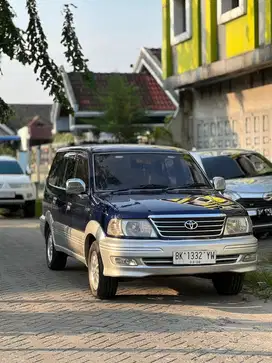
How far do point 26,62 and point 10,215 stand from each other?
369 inches

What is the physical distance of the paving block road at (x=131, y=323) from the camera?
6.34 metres

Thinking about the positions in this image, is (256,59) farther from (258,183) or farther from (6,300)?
(6,300)

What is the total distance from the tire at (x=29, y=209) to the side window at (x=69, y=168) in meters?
10.7

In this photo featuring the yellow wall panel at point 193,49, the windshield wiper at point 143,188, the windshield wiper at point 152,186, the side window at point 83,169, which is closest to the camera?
the windshield wiper at point 143,188

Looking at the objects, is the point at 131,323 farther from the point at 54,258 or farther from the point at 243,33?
the point at 243,33

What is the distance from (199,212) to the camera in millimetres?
8203

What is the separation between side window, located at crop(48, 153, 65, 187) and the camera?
11094 millimetres

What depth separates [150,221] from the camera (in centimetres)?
809

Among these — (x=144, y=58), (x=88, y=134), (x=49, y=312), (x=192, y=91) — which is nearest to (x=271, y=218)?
(x=49, y=312)

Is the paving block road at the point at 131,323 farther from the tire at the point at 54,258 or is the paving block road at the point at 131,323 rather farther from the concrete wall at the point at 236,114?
the concrete wall at the point at 236,114

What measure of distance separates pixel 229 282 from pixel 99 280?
5.20 ft

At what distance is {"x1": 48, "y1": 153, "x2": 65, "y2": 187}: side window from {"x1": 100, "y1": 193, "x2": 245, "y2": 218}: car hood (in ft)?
7.87

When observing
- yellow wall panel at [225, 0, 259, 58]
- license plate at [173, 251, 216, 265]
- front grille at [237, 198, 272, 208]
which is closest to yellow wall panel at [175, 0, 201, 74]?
yellow wall panel at [225, 0, 259, 58]

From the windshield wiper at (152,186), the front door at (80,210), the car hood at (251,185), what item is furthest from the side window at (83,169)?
the car hood at (251,185)
